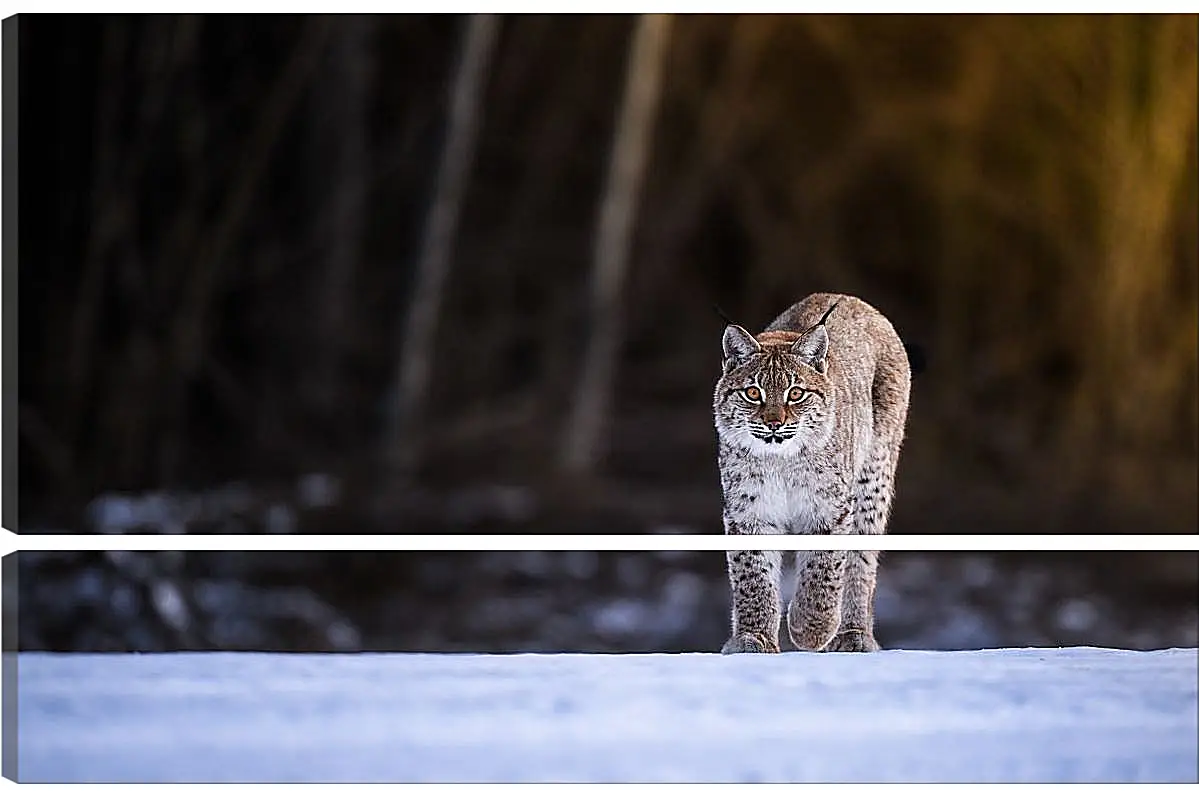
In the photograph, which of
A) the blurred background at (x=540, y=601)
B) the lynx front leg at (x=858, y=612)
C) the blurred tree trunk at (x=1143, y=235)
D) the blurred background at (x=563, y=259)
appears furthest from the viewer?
the blurred background at (x=540, y=601)

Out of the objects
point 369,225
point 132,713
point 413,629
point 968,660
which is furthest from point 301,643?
point 968,660

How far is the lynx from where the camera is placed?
2.10 m

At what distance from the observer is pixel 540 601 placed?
12.2 ft

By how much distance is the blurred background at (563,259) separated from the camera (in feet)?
10.5

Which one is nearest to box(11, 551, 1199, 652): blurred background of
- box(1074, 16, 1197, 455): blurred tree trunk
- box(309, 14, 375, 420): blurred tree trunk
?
box(309, 14, 375, 420): blurred tree trunk

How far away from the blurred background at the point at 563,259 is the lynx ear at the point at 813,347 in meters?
1.10

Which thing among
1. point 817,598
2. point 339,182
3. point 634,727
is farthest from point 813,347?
point 339,182

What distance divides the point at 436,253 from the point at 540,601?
35.4 inches

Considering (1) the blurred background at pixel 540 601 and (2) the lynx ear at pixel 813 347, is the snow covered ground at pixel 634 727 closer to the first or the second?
(2) the lynx ear at pixel 813 347

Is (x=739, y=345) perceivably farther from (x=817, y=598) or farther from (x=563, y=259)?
(x=563, y=259)

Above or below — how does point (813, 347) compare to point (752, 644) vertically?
above

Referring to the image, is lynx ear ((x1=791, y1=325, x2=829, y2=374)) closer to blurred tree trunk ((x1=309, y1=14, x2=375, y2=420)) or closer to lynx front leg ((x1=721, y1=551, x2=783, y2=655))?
lynx front leg ((x1=721, y1=551, x2=783, y2=655))

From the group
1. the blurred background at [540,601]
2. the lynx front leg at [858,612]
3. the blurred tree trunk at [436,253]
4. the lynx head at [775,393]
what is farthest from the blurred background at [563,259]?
the lynx head at [775,393]

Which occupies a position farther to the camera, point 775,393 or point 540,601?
point 540,601
